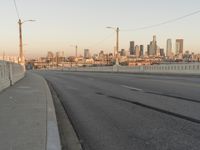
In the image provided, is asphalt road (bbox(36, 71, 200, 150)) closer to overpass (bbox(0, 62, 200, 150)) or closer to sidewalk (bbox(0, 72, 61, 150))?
overpass (bbox(0, 62, 200, 150))

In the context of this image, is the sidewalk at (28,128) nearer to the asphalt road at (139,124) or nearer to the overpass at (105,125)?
the overpass at (105,125)

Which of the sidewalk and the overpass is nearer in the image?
the sidewalk

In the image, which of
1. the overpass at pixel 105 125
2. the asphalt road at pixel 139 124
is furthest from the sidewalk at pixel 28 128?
the asphalt road at pixel 139 124

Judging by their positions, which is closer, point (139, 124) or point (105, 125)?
point (139, 124)

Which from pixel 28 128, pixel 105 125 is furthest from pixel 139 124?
pixel 28 128

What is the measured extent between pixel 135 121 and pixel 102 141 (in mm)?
2221

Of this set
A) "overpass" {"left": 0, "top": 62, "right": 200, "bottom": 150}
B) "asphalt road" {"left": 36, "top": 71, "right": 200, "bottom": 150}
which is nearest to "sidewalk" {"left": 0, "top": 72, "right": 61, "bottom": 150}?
"overpass" {"left": 0, "top": 62, "right": 200, "bottom": 150}

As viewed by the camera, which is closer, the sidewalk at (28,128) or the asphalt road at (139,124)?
the sidewalk at (28,128)

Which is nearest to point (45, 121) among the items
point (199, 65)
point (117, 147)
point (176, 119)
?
point (117, 147)

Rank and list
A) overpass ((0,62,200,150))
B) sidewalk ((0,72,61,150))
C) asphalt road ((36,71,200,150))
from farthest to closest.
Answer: asphalt road ((36,71,200,150)) < overpass ((0,62,200,150)) < sidewalk ((0,72,61,150))

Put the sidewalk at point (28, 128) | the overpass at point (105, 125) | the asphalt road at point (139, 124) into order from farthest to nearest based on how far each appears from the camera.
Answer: the asphalt road at point (139, 124)
the overpass at point (105, 125)
the sidewalk at point (28, 128)

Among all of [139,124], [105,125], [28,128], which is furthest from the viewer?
[105,125]

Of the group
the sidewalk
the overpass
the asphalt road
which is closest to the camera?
the sidewalk

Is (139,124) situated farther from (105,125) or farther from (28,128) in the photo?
(28,128)
